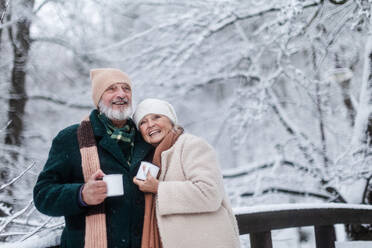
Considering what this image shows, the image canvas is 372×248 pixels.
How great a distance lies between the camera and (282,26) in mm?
5824

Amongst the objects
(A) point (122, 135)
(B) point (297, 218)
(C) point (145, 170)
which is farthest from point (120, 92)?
(B) point (297, 218)

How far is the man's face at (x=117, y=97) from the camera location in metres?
2.38

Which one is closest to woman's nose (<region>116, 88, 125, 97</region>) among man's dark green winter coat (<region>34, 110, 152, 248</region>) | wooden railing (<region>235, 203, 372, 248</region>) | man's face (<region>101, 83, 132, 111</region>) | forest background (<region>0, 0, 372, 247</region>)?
man's face (<region>101, 83, 132, 111</region>)

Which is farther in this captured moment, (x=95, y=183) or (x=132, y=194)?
(x=132, y=194)

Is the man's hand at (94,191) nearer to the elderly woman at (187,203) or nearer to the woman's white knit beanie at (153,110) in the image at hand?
A: the elderly woman at (187,203)

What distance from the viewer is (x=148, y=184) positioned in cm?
204

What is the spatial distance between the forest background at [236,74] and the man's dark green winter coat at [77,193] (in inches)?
150

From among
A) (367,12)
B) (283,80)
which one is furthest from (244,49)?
(367,12)

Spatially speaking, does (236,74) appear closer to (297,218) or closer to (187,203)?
(297,218)

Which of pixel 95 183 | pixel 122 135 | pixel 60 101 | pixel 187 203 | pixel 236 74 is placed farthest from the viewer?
pixel 60 101

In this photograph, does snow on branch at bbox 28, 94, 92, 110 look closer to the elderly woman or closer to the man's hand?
the elderly woman

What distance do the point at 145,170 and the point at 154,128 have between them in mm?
354

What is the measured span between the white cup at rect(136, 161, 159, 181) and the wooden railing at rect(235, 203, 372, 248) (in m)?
0.92

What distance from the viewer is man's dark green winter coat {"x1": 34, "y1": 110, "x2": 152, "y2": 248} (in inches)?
77.7
